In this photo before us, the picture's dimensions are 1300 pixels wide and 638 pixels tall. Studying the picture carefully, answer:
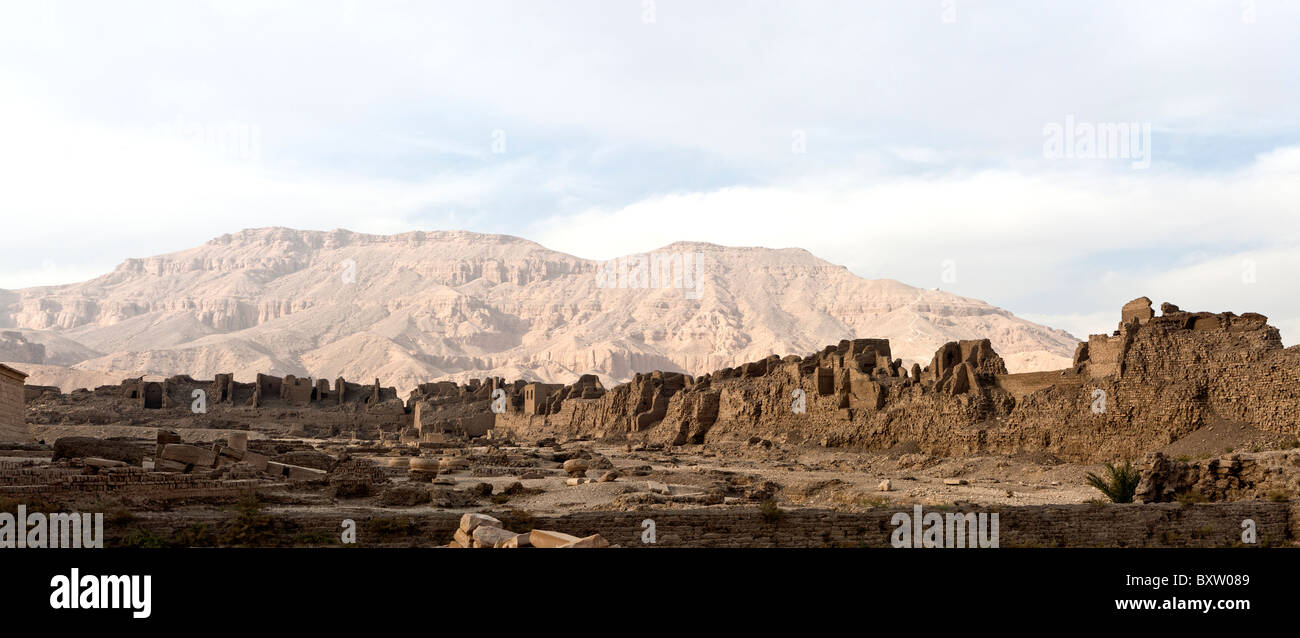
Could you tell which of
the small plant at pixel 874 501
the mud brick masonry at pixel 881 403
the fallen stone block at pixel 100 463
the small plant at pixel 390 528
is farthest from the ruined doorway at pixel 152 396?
the small plant at pixel 390 528

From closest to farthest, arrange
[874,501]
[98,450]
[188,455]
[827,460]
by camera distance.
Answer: [874,501] < [188,455] < [98,450] < [827,460]

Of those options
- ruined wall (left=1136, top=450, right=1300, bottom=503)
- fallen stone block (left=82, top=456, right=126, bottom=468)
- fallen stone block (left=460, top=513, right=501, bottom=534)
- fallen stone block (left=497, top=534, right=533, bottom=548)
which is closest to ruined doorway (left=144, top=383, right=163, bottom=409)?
fallen stone block (left=82, top=456, right=126, bottom=468)

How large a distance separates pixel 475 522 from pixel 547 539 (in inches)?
54.4

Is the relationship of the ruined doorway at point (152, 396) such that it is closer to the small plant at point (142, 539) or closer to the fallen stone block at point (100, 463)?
the fallen stone block at point (100, 463)

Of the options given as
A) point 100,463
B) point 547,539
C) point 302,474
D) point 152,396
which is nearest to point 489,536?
point 547,539

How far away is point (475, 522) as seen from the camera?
11.7 meters

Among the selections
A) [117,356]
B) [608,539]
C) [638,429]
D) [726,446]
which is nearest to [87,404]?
[638,429]

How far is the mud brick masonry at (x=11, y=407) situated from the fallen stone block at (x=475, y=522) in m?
24.6

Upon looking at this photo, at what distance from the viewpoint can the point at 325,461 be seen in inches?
1013

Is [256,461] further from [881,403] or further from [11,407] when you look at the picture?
[881,403]

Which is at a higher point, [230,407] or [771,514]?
[771,514]

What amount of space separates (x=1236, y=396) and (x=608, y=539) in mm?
20010
